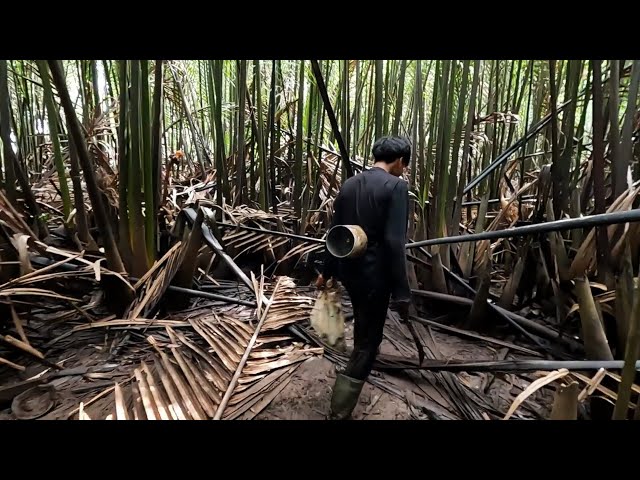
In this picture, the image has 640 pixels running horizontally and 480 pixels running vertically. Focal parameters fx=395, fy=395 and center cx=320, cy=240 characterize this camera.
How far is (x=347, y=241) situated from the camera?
101 centimetres

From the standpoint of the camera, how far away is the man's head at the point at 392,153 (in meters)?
1.08

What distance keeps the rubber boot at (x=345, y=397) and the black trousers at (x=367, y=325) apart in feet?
0.07

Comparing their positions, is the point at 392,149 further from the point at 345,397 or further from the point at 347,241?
the point at 345,397

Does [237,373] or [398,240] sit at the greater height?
[398,240]

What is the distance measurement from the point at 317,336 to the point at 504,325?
77cm

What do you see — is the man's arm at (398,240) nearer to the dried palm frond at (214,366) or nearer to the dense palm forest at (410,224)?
the dense palm forest at (410,224)

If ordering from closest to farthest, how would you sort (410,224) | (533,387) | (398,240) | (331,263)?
(533,387), (398,240), (331,263), (410,224)

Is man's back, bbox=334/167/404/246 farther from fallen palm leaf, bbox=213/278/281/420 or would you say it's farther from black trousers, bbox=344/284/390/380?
fallen palm leaf, bbox=213/278/281/420

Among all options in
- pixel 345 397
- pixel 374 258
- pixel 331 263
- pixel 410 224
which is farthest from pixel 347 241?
pixel 410 224

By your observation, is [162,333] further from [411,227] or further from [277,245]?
[411,227]

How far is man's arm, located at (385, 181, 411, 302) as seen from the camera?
993 mm

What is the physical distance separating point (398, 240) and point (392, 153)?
255 millimetres
